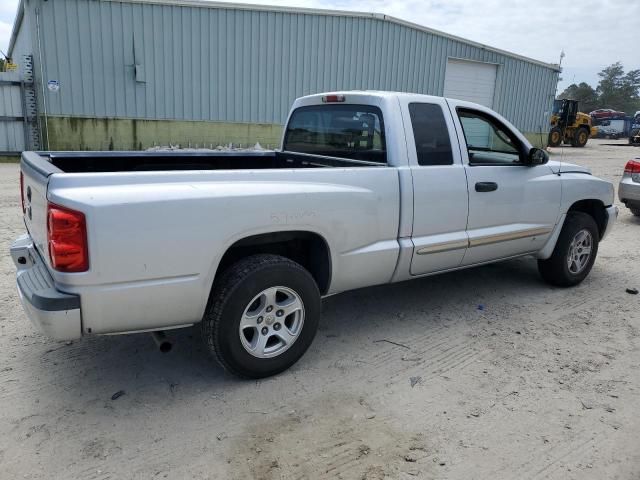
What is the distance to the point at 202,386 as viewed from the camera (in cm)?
325

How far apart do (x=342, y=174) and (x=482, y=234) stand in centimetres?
158

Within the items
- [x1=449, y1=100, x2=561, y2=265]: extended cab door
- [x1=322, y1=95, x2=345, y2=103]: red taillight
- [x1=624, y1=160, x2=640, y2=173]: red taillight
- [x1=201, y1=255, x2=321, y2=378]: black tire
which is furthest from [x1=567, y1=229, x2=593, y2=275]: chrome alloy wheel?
[x1=624, y1=160, x2=640, y2=173]: red taillight

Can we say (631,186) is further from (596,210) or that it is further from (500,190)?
(500,190)

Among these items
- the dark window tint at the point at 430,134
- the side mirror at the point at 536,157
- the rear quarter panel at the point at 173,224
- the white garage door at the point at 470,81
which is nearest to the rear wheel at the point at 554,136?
the white garage door at the point at 470,81

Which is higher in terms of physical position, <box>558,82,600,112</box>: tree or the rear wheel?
<box>558,82,600,112</box>: tree

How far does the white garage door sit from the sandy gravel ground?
57.7ft

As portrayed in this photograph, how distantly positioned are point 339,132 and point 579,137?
30.3 meters

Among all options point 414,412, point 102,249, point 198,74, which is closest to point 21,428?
point 102,249

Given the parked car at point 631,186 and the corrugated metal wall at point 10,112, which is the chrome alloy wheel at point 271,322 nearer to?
the parked car at point 631,186

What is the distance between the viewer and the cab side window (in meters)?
4.42

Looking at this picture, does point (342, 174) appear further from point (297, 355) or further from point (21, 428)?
point (21, 428)

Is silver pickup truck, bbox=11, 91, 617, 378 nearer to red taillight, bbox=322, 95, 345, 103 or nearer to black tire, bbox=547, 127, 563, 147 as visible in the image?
red taillight, bbox=322, 95, 345, 103

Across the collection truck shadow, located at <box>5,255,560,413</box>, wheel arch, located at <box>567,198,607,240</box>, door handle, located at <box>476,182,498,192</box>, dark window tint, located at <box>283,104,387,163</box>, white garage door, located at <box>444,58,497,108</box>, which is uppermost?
white garage door, located at <box>444,58,497,108</box>

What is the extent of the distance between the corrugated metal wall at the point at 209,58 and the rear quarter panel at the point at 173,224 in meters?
13.3
